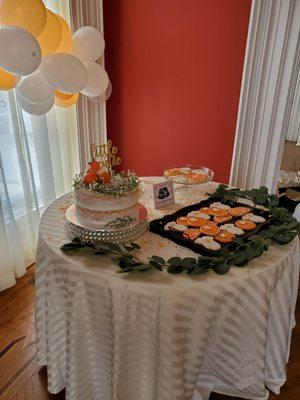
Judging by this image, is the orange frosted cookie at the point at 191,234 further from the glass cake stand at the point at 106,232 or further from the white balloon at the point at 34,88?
the white balloon at the point at 34,88

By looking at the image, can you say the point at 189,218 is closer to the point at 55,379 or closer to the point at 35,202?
the point at 55,379

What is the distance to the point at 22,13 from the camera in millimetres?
1218

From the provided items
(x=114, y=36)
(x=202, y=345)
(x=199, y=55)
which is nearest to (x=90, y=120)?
(x=114, y=36)

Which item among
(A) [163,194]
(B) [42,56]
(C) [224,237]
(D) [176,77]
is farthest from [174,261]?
(D) [176,77]

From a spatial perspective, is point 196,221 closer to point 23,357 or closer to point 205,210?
point 205,210

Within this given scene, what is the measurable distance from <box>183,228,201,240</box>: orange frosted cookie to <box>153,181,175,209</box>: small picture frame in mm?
299

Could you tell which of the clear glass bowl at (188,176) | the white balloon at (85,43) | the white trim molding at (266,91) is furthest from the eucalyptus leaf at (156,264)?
the white trim molding at (266,91)

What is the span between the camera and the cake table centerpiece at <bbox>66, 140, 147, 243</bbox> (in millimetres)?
1170

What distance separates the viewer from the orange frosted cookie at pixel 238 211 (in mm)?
1420

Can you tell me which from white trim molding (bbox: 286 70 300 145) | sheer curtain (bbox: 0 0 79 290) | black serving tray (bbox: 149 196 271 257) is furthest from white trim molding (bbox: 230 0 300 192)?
sheer curtain (bbox: 0 0 79 290)

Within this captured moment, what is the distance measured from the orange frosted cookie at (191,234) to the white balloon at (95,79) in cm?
100

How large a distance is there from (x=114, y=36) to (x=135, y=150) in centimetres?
100

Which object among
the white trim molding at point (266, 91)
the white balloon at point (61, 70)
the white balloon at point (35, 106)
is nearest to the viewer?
the white balloon at point (61, 70)

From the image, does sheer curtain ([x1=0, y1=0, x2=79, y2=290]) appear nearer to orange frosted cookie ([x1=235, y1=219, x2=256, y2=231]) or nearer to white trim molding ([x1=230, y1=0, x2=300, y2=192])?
white trim molding ([x1=230, y1=0, x2=300, y2=192])
